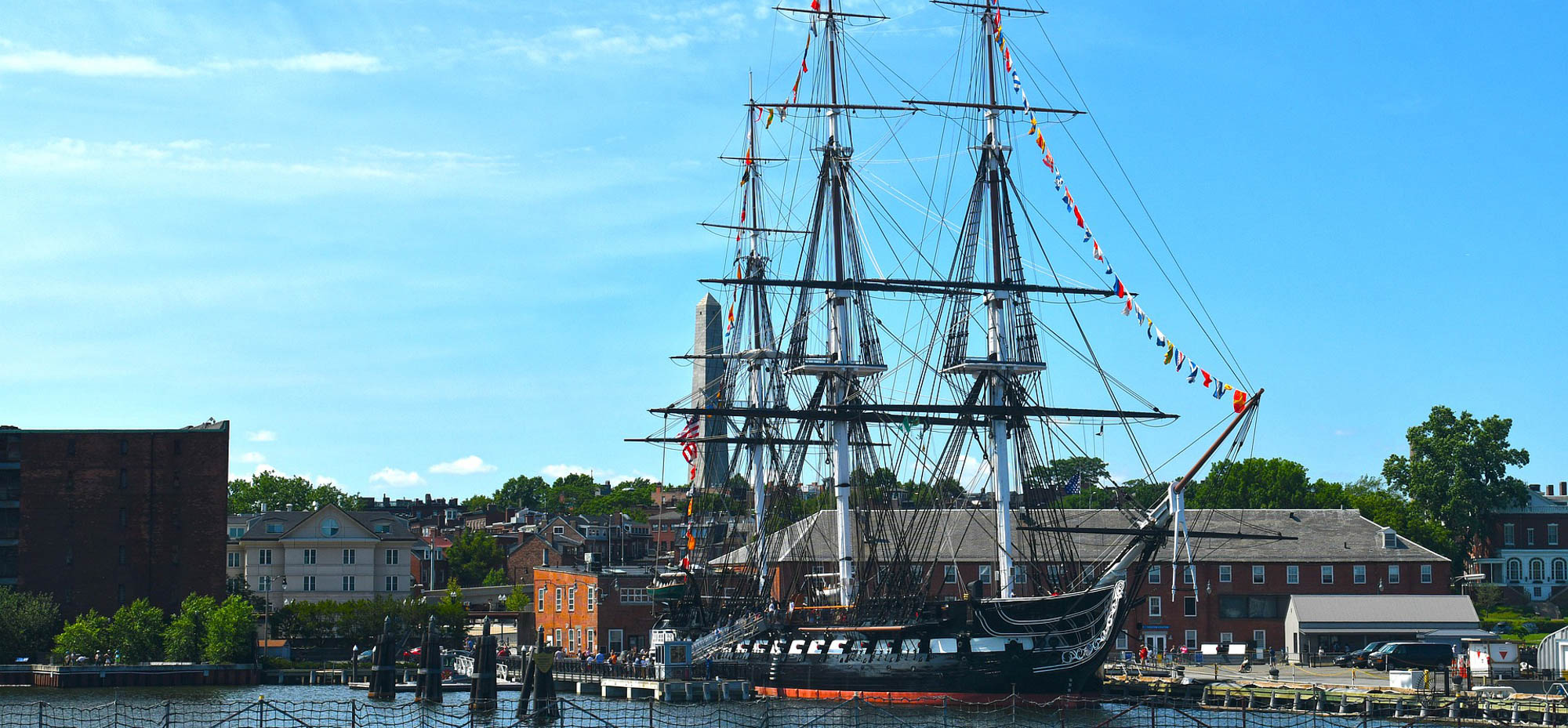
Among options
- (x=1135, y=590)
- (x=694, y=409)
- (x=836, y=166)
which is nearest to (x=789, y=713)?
(x=1135, y=590)

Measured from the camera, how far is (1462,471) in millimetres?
128500

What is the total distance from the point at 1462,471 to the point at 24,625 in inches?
3924

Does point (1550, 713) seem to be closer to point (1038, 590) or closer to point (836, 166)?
point (1038, 590)

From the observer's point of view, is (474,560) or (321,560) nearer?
(321,560)

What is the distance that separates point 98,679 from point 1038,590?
45.0 meters

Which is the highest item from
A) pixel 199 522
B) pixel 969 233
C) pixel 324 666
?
pixel 969 233

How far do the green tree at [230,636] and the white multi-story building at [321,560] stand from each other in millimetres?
35422

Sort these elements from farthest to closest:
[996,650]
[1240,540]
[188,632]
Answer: [1240,540] < [188,632] < [996,650]

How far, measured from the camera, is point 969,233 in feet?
236

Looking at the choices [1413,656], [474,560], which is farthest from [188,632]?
[474,560]

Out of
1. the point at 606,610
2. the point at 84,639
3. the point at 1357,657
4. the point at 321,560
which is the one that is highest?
the point at 321,560

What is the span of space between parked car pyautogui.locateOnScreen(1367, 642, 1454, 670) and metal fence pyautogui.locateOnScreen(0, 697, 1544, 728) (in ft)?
62.3

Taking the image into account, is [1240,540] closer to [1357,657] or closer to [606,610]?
[1357,657]

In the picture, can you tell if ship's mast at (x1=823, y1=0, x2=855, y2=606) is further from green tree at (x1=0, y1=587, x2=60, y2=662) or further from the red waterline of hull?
green tree at (x1=0, y1=587, x2=60, y2=662)
